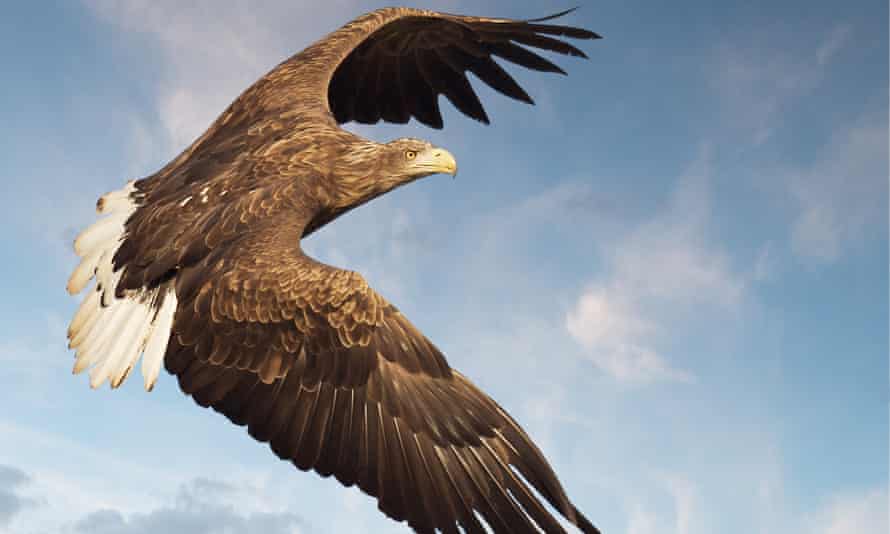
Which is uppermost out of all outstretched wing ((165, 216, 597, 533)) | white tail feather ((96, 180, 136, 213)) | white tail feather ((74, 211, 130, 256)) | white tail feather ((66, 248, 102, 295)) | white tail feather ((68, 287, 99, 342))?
white tail feather ((96, 180, 136, 213))

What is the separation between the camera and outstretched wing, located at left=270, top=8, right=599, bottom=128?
28.5ft

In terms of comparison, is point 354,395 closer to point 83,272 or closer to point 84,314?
point 84,314

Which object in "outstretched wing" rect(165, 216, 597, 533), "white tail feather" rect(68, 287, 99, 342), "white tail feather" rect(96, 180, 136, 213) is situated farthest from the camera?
"white tail feather" rect(96, 180, 136, 213)

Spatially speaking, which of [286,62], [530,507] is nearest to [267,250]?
[530,507]

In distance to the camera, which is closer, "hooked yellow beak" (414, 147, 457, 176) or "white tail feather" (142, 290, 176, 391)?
"white tail feather" (142, 290, 176, 391)

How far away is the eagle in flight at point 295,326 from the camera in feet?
15.1

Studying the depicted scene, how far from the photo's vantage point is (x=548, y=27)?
860cm

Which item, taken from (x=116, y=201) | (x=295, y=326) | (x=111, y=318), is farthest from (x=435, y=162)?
(x=111, y=318)

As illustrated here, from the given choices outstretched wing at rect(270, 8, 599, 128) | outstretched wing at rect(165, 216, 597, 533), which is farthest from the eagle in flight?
outstretched wing at rect(270, 8, 599, 128)

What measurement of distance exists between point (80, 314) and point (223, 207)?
132 cm

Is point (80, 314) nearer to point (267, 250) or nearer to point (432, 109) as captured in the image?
point (267, 250)

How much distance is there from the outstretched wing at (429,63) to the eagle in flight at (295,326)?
1602 mm

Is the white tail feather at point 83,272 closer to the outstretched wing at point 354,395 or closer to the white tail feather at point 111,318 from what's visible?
the white tail feather at point 111,318

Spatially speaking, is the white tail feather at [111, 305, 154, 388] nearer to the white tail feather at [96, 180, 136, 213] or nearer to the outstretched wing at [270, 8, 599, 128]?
the white tail feather at [96, 180, 136, 213]
